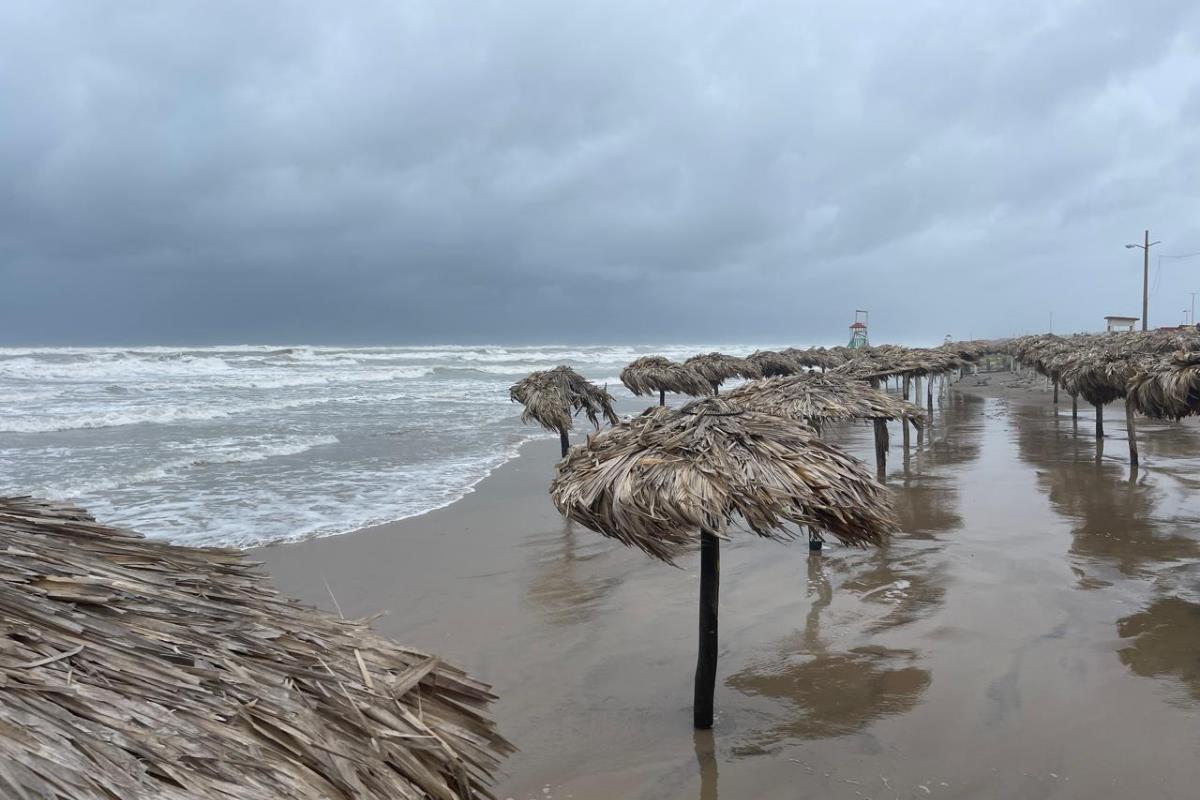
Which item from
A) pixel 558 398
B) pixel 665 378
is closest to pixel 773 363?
pixel 665 378

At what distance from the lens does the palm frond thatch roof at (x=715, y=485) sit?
380 centimetres

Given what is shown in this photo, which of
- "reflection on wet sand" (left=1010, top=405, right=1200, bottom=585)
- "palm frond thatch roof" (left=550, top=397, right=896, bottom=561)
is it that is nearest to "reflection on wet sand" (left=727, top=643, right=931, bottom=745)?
"palm frond thatch roof" (left=550, top=397, right=896, bottom=561)

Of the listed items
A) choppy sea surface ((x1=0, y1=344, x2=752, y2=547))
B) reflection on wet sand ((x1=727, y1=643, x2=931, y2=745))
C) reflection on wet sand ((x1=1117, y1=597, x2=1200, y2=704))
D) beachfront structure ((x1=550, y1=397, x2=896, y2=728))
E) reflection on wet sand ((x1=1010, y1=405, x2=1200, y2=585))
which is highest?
beachfront structure ((x1=550, y1=397, x2=896, y2=728))

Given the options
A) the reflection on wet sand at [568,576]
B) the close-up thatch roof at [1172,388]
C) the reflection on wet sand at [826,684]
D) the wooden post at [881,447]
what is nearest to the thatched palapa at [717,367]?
the wooden post at [881,447]

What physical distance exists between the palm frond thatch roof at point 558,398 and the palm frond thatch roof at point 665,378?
5.93 meters

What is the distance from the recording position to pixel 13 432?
19156 millimetres

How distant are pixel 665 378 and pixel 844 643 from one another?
41.3ft

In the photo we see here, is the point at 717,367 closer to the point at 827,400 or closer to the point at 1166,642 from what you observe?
the point at 827,400

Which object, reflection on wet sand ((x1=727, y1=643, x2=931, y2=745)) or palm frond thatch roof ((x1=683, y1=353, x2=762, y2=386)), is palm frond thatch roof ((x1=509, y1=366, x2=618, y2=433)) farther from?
palm frond thatch roof ((x1=683, y1=353, x2=762, y2=386))

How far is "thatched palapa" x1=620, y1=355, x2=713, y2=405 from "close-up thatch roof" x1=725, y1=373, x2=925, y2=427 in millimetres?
8845

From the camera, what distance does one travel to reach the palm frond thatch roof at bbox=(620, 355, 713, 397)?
17.9 metres

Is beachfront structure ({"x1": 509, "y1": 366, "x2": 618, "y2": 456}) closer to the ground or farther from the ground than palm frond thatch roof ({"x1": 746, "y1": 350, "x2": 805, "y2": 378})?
closer to the ground

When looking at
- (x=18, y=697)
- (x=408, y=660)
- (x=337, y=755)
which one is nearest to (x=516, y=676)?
(x=408, y=660)

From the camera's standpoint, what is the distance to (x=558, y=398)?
1120cm
